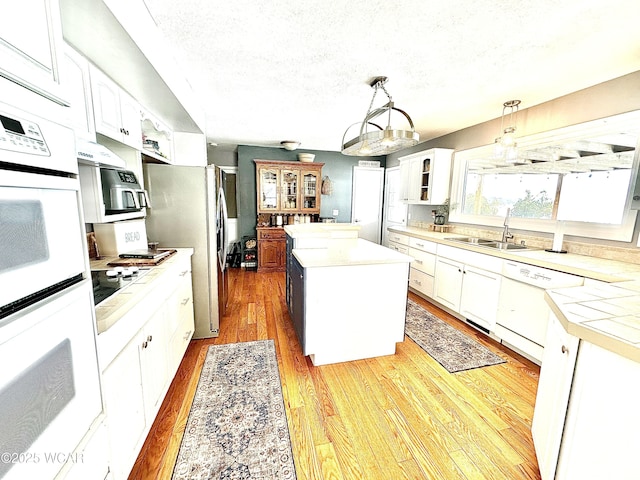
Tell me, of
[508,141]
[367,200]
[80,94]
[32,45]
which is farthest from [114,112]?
[367,200]

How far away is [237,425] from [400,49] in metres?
2.63

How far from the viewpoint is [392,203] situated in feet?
18.7

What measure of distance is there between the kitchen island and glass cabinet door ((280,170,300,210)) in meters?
2.93

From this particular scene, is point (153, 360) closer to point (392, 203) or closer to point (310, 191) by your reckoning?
point (310, 191)

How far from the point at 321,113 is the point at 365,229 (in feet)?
10.6

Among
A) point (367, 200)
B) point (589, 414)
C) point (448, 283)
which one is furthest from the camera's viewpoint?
point (367, 200)

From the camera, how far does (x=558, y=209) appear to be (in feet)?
8.59

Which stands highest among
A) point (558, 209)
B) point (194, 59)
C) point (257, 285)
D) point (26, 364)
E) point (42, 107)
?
point (194, 59)

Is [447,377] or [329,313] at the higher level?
[329,313]

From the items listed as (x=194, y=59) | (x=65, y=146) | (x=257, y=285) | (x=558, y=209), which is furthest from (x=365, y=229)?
(x=65, y=146)

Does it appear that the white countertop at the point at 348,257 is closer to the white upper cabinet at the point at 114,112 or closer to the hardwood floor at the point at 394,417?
the hardwood floor at the point at 394,417

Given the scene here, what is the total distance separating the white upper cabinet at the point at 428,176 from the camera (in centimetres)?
390

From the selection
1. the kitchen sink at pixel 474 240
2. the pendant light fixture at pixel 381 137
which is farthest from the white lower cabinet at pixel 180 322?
the kitchen sink at pixel 474 240

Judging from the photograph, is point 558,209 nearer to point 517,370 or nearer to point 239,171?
point 517,370
